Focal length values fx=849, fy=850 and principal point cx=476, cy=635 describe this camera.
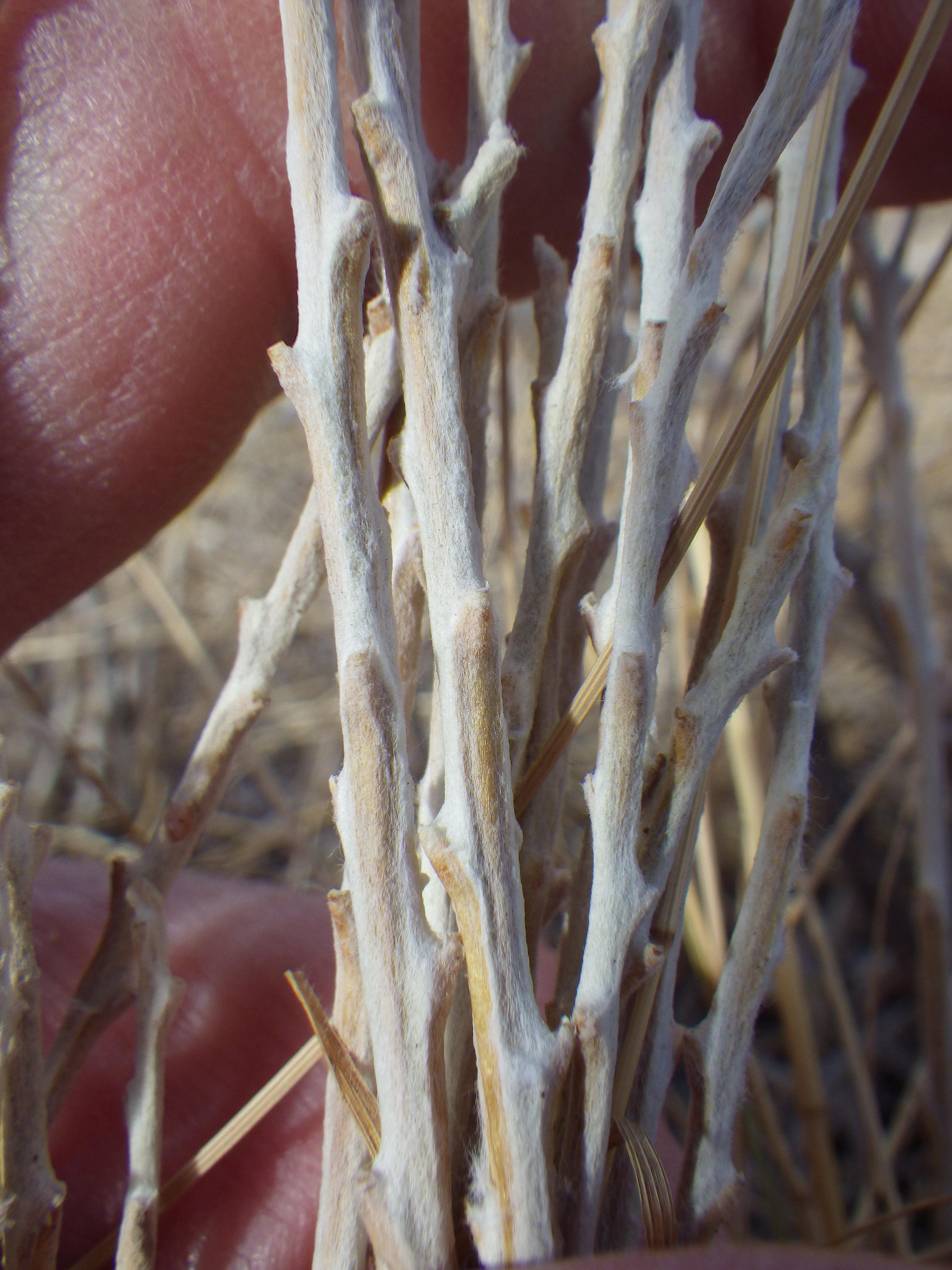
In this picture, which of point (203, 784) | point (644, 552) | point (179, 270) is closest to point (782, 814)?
point (644, 552)

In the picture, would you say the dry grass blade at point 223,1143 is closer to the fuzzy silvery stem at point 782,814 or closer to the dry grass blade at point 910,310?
the fuzzy silvery stem at point 782,814

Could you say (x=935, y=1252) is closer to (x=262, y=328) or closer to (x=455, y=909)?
(x=455, y=909)

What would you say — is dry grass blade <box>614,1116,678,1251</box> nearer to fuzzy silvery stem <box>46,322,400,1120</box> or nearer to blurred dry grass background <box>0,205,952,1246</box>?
fuzzy silvery stem <box>46,322,400,1120</box>

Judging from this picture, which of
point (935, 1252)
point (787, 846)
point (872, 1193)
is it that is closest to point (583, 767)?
point (872, 1193)

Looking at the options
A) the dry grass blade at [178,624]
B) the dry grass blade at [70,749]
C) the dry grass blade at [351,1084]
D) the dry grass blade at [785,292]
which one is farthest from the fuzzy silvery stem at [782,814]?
the dry grass blade at [178,624]

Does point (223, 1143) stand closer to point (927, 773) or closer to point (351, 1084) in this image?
point (351, 1084)

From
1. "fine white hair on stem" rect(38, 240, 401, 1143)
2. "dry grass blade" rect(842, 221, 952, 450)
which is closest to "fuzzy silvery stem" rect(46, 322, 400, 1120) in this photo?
"fine white hair on stem" rect(38, 240, 401, 1143)

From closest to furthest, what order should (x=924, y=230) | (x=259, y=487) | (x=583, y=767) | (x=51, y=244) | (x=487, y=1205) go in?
(x=487, y=1205), (x=51, y=244), (x=583, y=767), (x=259, y=487), (x=924, y=230)
